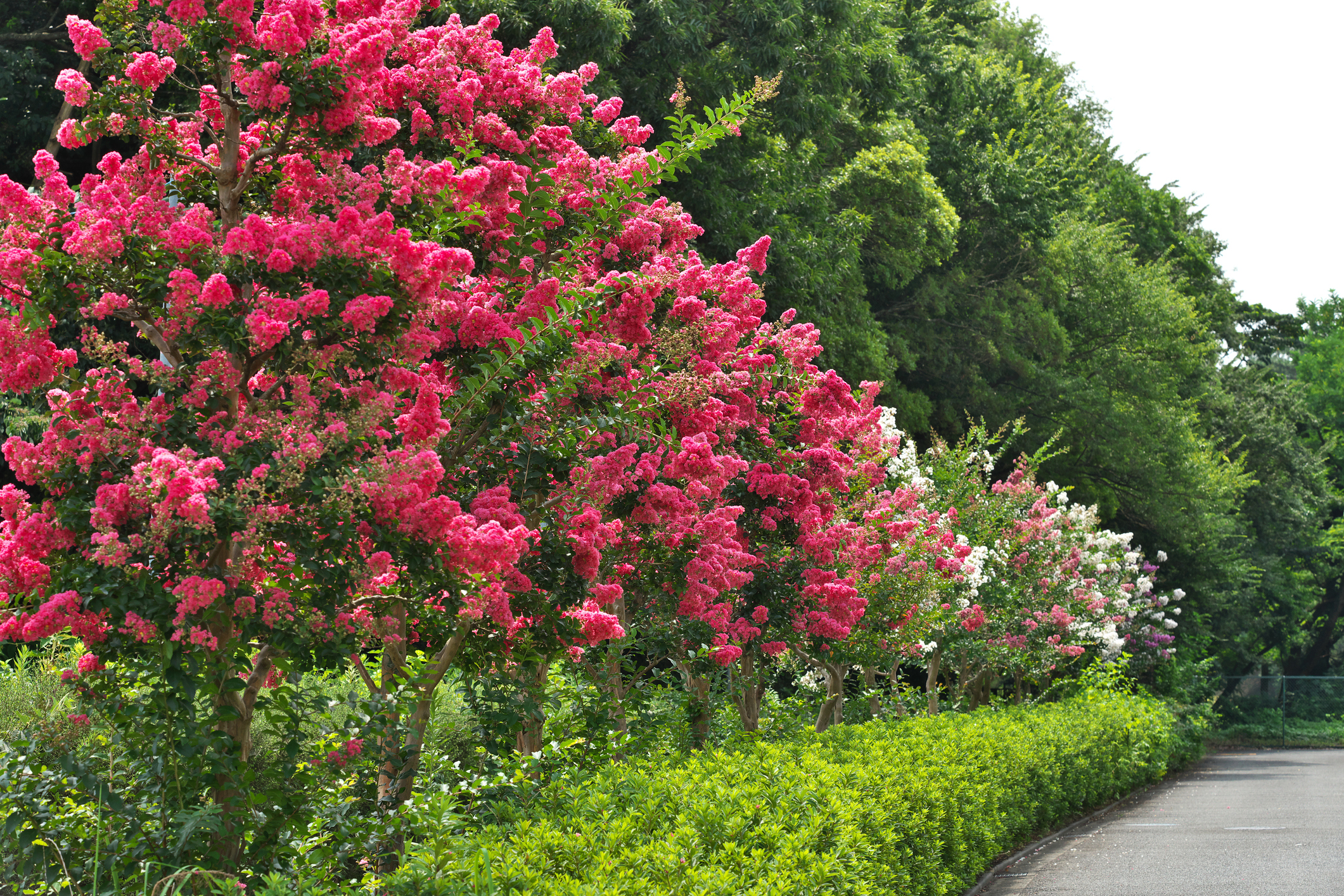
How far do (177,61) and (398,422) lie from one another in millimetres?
1772

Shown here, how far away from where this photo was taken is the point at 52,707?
6.93 m

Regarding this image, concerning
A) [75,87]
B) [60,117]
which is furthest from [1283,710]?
[75,87]

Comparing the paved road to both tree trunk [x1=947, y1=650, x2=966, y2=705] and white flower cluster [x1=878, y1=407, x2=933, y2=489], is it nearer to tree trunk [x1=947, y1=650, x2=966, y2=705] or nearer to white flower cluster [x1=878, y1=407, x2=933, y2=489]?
tree trunk [x1=947, y1=650, x2=966, y2=705]

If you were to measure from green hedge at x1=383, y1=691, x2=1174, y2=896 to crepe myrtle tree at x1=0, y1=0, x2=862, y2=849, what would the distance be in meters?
0.78

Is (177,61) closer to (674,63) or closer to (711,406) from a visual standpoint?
(711,406)

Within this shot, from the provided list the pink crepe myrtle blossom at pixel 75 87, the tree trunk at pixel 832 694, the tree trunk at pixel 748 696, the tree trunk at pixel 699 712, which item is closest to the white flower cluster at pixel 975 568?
the tree trunk at pixel 832 694

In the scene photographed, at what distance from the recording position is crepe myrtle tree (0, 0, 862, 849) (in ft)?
14.9

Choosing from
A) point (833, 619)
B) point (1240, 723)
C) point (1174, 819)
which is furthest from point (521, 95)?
point (1240, 723)

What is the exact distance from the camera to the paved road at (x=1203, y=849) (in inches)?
380

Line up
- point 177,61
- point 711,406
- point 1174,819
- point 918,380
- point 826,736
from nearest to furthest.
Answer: point 177,61
point 711,406
point 826,736
point 1174,819
point 918,380

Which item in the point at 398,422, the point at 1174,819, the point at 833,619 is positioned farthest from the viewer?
the point at 1174,819

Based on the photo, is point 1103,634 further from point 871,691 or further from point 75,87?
point 75,87

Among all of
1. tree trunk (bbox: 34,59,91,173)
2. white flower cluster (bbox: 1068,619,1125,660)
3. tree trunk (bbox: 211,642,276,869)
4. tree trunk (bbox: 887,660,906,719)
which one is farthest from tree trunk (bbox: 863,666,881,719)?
tree trunk (bbox: 34,59,91,173)

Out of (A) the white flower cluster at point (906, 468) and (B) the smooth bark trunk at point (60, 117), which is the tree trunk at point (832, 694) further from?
(B) the smooth bark trunk at point (60, 117)
